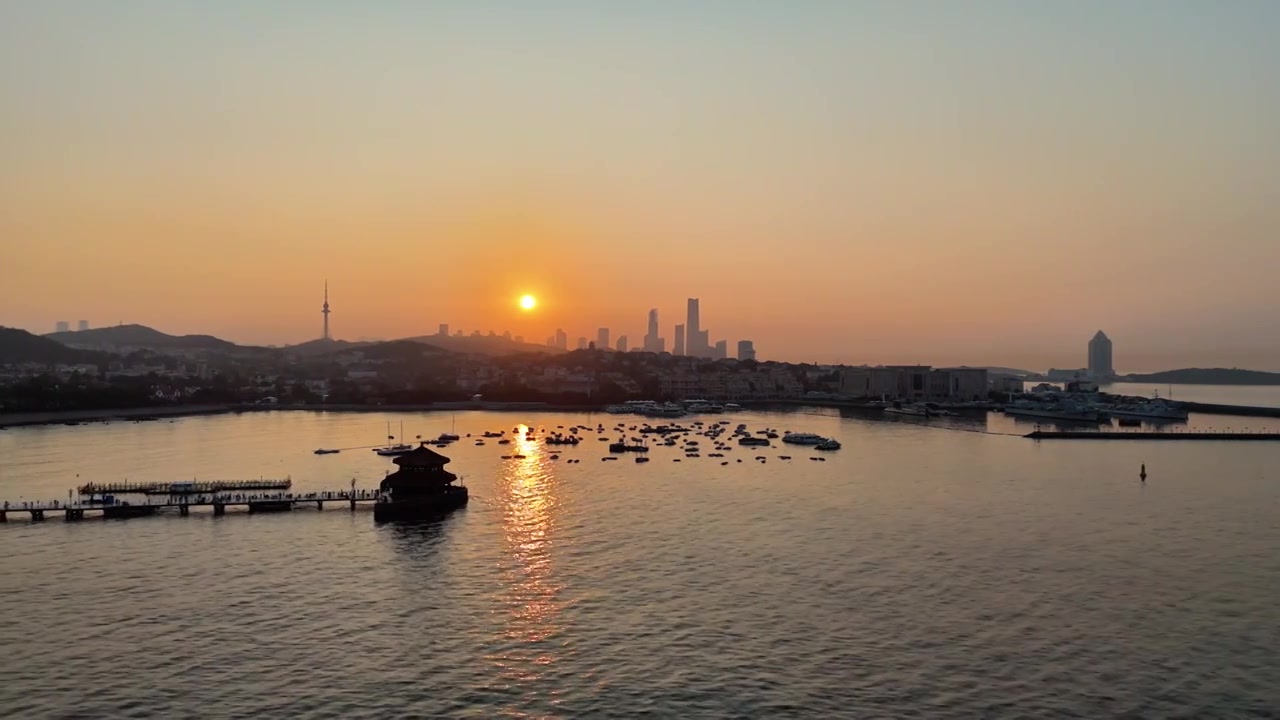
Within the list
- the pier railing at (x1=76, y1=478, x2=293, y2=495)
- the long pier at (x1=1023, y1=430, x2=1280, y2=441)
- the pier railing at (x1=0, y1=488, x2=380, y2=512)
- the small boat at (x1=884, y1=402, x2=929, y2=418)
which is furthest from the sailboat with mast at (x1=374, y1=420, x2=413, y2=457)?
the small boat at (x1=884, y1=402, x2=929, y2=418)

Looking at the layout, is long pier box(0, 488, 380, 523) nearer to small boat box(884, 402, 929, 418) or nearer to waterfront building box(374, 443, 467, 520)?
waterfront building box(374, 443, 467, 520)

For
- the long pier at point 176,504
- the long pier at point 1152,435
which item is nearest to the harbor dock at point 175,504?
the long pier at point 176,504

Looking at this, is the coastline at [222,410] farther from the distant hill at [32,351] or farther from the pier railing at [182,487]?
the distant hill at [32,351]

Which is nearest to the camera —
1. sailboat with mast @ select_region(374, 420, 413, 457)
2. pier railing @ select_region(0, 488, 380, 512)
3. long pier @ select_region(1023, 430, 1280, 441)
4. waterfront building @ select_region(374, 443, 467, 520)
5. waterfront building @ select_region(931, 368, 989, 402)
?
pier railing @ select_region(0, 488, 380, 512)

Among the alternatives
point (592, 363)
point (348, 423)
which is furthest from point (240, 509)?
point (592, 363)

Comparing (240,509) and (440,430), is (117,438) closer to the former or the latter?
(440,430)

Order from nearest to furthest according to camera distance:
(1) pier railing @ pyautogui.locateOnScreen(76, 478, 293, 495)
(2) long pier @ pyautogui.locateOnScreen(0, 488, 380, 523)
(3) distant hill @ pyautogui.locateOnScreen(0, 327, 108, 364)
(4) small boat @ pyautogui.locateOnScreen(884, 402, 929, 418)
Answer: (2) long pier @ pyautogui.locateOnScreen(0, 488, 380, 523), (1) pier railing @ pyautogui.locateOnScreen(76, 478, 293, 495), (4) small boat @ pyautogui.locateOnScreen(884, 402, 929, 418), (3) distant hill @ pyautogui.locateOnScreen(0, 327, 108, 364)
